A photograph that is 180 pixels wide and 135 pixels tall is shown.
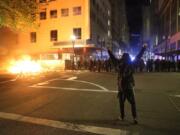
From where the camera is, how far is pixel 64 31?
4400 cm

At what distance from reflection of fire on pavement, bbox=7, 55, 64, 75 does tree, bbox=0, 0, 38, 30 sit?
734 centimetres

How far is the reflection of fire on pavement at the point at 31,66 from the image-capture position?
30875 millimetres

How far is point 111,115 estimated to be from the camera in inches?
314

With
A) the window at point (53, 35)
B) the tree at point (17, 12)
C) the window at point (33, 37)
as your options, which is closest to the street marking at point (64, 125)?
the tree at point (17, 12)

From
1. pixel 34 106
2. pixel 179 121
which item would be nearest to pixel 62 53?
pixel 34 106

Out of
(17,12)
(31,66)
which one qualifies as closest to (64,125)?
(17,12)

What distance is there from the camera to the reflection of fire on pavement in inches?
1216

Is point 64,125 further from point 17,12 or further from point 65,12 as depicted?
point 65,12

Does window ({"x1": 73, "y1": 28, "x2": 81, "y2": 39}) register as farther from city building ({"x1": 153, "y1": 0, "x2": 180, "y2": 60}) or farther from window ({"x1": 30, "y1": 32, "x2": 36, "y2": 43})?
city building ({"x1": 153, "y1": 0, "x2": 180, "y2": 60})

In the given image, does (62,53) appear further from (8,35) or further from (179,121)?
(179,121)

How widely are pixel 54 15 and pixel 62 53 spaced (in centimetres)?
736

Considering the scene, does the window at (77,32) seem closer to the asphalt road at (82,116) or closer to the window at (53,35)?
the window at (53,35)

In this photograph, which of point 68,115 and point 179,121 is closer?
point 179,121

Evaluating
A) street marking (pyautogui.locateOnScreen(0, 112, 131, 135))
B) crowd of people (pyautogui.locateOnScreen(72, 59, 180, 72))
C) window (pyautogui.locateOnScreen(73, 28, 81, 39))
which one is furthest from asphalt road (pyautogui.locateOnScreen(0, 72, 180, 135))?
window (pyautogui.locateOnScreen(73, 28, 81, 39))
